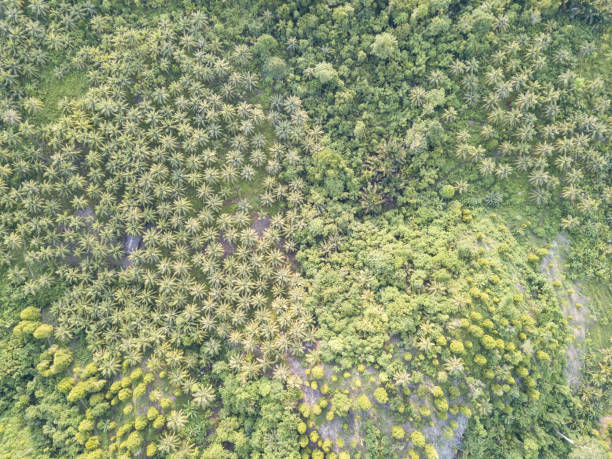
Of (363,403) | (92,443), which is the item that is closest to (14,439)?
(92,443)

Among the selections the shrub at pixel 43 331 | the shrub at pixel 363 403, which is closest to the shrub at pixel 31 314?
the shrub at pixel 43 331

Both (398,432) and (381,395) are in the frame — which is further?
(381,395)

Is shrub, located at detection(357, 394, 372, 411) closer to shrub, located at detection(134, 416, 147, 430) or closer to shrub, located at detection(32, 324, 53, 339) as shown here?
shrub, located at detection(134, 416, 147, 430)

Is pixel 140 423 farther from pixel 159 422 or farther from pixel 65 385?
pixel 65 385

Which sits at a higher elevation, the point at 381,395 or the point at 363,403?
the point at 381,395

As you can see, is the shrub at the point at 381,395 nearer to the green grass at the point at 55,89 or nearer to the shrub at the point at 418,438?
the shrub at the point at 418,438

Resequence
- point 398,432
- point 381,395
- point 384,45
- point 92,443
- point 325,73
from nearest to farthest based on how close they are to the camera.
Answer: point 398,432 → point 381,395 → point 92,443 → point 384,45 → point 325,73

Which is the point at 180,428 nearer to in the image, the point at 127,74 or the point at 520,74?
the point at 127,74
